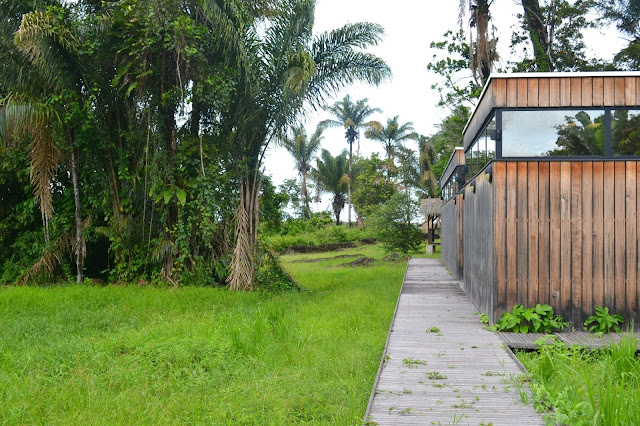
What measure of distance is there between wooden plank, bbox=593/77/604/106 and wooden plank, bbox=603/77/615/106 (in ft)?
0.11

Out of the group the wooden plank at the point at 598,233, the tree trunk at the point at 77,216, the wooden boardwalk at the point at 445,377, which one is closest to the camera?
the wooden boardwalk at the point at 445,377

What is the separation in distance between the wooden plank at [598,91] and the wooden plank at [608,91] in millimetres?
34

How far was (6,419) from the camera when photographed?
14.4 feet

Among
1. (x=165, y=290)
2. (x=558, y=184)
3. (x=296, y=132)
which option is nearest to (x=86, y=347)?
(x=165, y=290)

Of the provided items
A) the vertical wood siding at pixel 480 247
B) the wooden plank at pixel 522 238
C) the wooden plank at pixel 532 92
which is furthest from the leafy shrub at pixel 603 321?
the wooden plank at pixel 532 92

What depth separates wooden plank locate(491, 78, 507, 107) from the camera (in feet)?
23.5

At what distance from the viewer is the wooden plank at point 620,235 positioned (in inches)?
283

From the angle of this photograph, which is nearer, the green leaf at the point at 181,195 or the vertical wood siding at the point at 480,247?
the vertical wood siding at the point at 480,247

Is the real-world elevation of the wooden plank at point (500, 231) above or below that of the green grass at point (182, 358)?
above

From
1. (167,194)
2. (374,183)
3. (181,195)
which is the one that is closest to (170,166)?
(167,194)

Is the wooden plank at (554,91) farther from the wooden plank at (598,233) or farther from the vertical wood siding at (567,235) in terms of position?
the wooden plank at (598,233)

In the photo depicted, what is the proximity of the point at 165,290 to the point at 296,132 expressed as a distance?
4.10m

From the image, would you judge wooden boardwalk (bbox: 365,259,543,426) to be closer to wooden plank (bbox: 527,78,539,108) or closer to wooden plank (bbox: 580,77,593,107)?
wooden plank (bbox: 527,78,539,108)

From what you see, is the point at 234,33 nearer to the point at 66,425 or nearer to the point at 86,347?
the point at 86,347
